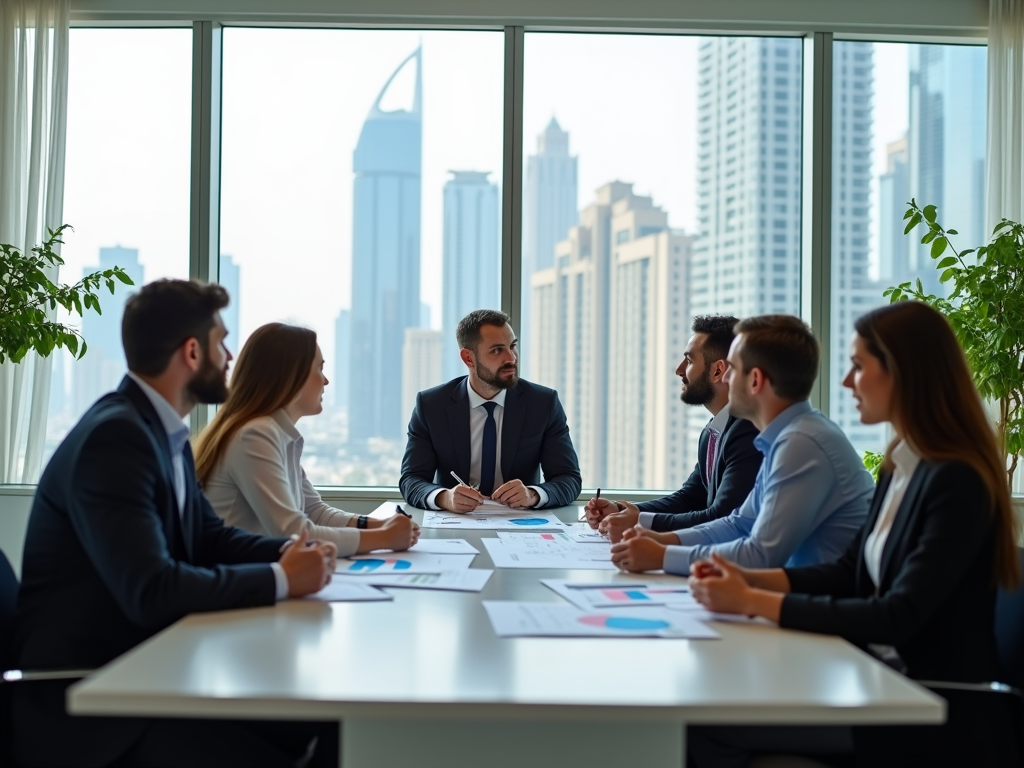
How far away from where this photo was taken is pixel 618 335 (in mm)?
5559

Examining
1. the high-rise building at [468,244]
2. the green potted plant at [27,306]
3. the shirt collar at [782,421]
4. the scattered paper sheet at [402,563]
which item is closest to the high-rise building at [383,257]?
the high-rise building at [468,244]

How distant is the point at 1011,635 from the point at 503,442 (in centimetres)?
268

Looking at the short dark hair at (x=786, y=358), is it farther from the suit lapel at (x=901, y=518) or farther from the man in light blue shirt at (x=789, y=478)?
the suit lapel at (x=901, y=518)

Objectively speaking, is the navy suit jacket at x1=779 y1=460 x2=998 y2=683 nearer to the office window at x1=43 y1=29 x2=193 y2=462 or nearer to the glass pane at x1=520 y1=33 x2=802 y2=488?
the glass pane at x1=520 y1=33 x2=802 y2=488

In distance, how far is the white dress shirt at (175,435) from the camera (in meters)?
2.02

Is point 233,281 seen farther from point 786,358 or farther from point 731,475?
point 786,358

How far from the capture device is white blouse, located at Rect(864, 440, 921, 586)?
2.04m

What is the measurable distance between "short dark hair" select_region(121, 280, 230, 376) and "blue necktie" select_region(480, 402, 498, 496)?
227cm

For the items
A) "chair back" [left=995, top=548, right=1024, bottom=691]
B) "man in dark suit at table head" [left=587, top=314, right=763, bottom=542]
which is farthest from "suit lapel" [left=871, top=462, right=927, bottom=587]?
"man in dark suit at table head" [left=587, top=314, right=763, bottom=542]

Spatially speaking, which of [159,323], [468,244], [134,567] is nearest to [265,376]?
[159,323]

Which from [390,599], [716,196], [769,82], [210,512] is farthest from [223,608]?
[769,82]

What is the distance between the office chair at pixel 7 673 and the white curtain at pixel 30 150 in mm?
3447

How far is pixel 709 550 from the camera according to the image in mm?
2441

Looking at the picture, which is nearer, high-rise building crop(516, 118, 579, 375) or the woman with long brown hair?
the woman with long brown hair
